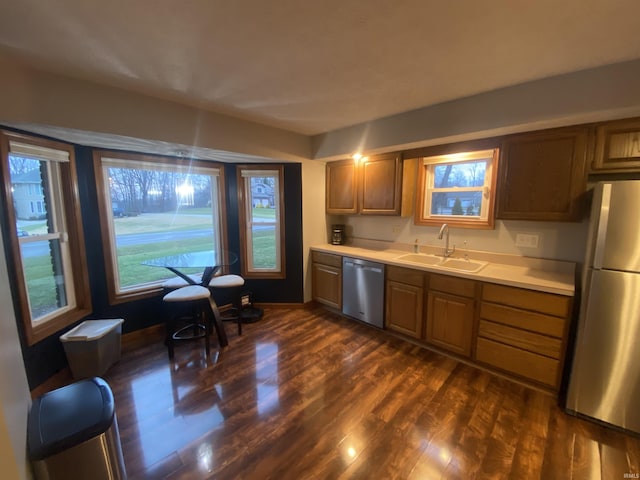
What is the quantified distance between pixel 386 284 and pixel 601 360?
1.70m

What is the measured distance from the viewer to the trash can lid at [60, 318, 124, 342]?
2256mm

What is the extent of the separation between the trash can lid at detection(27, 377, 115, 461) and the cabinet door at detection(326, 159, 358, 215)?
2.98 m

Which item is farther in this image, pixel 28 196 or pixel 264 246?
pixel 264 246

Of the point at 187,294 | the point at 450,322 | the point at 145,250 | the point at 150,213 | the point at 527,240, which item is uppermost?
the point at 150,213

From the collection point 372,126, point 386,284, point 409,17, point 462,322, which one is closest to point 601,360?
point 462,322

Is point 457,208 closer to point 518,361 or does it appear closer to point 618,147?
point 618,147

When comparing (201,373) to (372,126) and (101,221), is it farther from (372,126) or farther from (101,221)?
(372,126)

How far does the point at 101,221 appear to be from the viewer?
273cm

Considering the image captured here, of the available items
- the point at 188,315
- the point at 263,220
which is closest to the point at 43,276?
the point at 188,315

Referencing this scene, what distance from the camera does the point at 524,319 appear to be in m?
2.16

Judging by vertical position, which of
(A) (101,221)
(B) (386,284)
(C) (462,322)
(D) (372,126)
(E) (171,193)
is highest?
(D) (372,126)

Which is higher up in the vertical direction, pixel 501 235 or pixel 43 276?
pixel 501 235

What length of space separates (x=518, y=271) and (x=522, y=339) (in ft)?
1.96

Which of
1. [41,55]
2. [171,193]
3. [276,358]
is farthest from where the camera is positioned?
[171,193]
